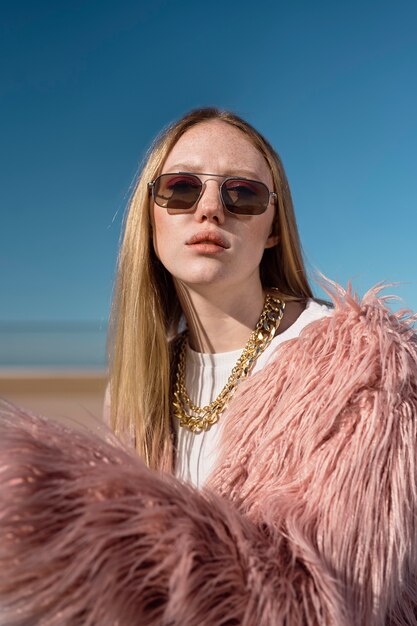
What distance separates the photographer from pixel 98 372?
48.2 ft

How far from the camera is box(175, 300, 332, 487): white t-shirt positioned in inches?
69.2

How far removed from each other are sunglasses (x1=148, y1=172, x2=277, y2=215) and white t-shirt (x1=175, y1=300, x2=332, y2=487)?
313 millimetres

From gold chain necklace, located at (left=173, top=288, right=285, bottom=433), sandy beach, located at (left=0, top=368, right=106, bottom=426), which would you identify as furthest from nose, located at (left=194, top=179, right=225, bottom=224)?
sandy beach, located at (left=0, top=368, right=106, bottom=426)

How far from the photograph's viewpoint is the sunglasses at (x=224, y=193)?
1725 millimetres

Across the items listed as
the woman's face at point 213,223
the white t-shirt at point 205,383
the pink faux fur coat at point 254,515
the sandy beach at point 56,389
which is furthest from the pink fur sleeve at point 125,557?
the sandy beach at point 56,389

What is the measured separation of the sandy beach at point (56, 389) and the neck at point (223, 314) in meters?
5.57

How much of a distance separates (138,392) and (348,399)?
0.80 m

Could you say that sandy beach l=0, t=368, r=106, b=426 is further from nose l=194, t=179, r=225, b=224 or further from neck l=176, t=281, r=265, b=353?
nose l=194, t=179, r=225, b=224

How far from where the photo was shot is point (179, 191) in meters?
1.76

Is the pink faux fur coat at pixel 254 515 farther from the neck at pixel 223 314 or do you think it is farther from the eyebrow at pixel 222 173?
the eyebrow at pixel 222 173

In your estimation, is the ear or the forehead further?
the ear

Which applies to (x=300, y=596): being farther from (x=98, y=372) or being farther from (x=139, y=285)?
(x=98, y=372)

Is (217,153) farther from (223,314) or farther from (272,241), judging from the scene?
(223,314)

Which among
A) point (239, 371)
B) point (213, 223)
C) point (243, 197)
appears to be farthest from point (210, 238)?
point (239, 371)
